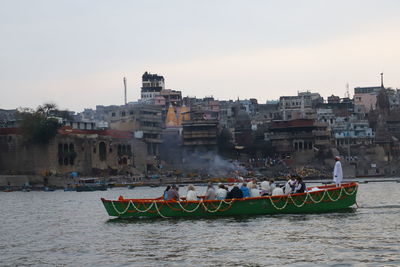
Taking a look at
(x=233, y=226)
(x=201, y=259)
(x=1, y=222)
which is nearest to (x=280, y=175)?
(x=1, y=222)

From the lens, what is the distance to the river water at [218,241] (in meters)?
23.3

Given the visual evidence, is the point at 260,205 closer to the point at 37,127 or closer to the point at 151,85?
the point at 37,127

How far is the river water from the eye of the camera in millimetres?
23344

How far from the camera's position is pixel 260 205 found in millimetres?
35094

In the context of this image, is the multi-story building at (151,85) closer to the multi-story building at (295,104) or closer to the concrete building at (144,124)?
the multi-story building at (295,104)

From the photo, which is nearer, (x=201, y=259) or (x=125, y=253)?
(x=201, y=259)

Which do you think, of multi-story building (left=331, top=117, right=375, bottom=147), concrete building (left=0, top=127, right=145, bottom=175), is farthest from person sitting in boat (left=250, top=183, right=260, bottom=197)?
multi-story building (left=331, top=117, right=375, bottom=147)

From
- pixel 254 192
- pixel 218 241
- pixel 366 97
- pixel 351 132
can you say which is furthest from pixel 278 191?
pixel 366 97

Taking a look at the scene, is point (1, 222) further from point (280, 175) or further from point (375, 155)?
point (375, 155)

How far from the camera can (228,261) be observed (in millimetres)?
23000

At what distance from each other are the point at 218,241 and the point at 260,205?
7.99 m

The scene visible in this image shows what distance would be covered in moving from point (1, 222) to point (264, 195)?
49.3 feet

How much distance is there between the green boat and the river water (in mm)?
587

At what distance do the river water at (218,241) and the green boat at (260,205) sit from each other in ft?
1.93
